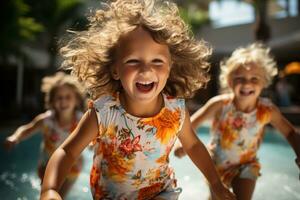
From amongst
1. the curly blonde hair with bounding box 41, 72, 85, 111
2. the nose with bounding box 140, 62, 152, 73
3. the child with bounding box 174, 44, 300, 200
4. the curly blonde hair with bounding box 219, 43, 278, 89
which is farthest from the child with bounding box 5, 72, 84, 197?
the nose with bounding box 140, 62, 152, 73

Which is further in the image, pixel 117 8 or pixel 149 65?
pixel 117 8

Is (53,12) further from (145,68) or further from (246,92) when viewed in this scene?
(145,68)

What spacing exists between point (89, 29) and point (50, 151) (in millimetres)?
1976

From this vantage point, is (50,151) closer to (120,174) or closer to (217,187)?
(120,174)

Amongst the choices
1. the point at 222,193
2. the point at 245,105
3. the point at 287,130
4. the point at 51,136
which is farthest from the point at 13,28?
the point at 222,193

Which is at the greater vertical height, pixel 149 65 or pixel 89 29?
pixel 89 29

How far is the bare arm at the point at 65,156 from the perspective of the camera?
1689mm

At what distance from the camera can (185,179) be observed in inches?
174

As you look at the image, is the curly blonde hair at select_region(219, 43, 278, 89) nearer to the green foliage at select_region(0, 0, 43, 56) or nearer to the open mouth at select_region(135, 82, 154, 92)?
the open mouth at select_region(135, 82, 154, 92)

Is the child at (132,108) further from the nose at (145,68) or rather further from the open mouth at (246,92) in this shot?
the open mouth at (246,92)

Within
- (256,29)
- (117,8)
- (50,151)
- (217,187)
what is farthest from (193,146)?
(256,29)

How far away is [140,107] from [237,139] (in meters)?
1.50

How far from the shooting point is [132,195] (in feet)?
6.73

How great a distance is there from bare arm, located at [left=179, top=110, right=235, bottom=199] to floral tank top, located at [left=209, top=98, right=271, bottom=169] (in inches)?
44.9
